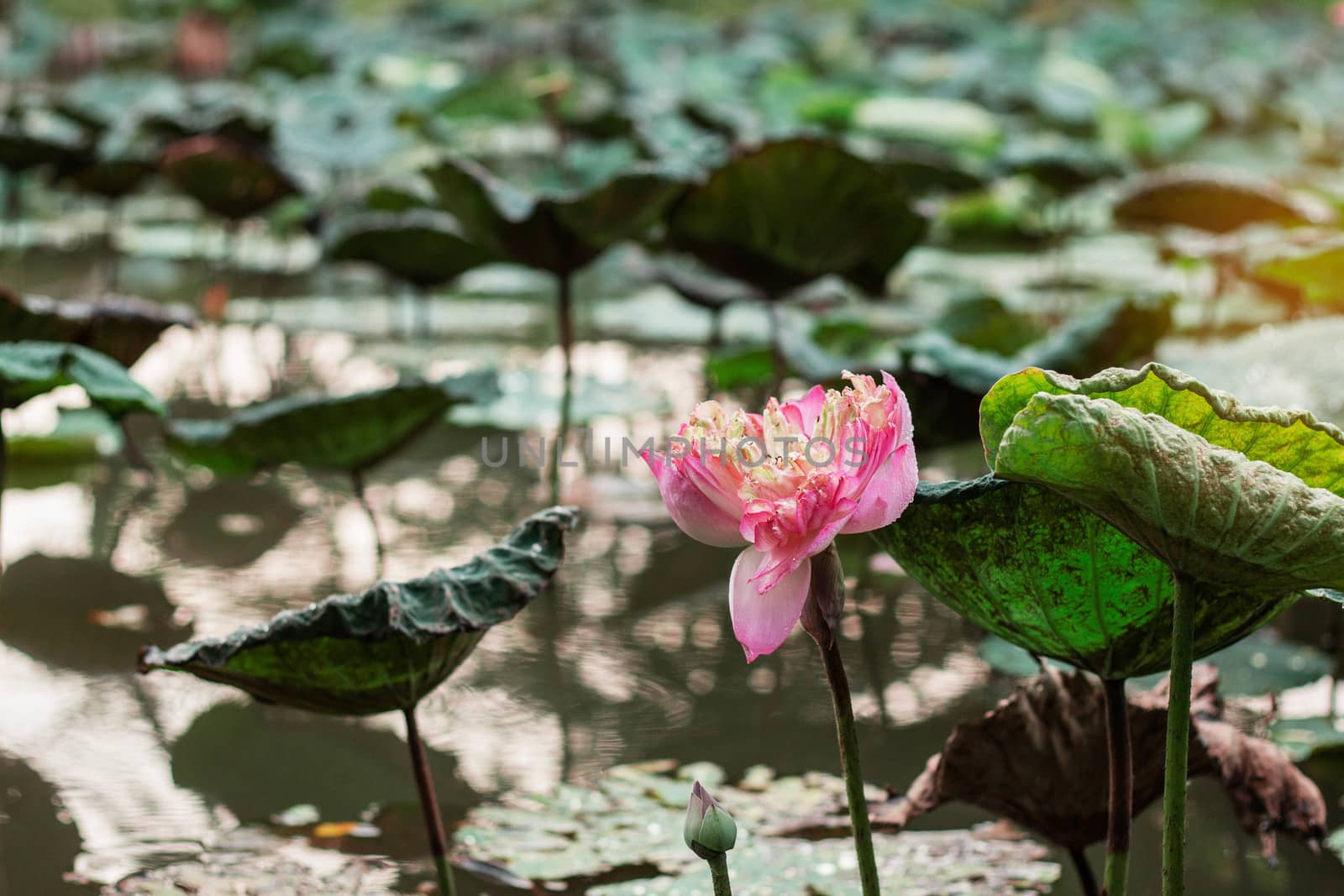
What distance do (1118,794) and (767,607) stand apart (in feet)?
1.02

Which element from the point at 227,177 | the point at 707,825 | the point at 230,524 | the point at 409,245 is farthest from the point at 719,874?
the point at 227,177

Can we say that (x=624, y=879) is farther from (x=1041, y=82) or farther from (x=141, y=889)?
(x=1041, y=82)

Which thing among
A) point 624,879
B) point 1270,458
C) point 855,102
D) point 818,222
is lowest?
point 624,879

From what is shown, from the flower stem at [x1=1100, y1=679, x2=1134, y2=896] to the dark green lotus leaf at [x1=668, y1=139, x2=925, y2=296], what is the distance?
4.83 ft

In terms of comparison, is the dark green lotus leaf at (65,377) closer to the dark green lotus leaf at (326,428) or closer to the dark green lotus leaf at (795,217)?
the dark green lotus leaf at (326,428)

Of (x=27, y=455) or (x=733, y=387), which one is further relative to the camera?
(x=733, y=387)

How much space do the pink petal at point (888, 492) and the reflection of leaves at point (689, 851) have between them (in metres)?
0.57

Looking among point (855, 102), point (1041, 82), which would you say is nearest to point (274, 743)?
point (855, 102)

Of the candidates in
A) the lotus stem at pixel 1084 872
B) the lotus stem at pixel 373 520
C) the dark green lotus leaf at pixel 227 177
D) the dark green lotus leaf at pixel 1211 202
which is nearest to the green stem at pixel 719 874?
the lotus stem at pixel 1084 872

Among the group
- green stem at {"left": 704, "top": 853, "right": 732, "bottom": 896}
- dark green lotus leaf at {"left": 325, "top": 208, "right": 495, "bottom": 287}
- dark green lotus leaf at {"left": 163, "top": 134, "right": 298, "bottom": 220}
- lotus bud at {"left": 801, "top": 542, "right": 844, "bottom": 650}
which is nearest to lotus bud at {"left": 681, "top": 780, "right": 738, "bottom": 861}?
green stem at {"left": 704, "top": 853, "right": 732, "bottom": 896}

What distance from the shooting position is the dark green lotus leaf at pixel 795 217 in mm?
2393

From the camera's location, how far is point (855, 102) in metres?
6.40

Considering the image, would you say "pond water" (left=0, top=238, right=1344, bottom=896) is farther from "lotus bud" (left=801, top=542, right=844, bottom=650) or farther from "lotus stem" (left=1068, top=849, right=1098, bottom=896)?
"lotus bud" (left=801, top=542, right=844, bottom=650)

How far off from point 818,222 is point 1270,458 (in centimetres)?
161
